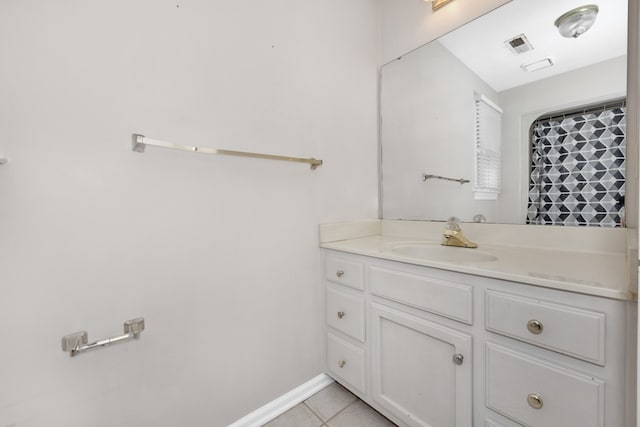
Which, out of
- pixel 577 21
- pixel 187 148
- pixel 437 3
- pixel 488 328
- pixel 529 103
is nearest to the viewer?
pixel 488 328

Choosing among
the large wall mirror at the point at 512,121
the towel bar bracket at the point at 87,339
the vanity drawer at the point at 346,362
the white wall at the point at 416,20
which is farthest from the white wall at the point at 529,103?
the towel bar bracket at the point at 87,339

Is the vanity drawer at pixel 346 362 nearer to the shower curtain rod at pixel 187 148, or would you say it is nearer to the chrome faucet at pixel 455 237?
the chrome faucet at pixel 455 237

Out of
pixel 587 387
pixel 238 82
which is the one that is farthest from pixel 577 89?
pixel 238 82

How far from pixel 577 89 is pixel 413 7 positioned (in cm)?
98

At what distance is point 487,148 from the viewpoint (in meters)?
1.33

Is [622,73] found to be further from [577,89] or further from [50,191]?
[50,191]

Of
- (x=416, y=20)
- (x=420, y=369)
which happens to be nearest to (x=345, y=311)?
(x=420, y=369)

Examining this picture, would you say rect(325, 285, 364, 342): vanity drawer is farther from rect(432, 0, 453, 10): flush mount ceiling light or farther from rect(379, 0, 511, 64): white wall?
rect(432, 0, 453, 10): flush mount ceiling light

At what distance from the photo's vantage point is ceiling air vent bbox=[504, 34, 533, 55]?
1170mm

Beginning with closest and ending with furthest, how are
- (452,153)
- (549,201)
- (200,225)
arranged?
(200,225), (549,201), (452,153)

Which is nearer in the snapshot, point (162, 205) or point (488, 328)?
point (488, 328)

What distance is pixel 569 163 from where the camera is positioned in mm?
1095

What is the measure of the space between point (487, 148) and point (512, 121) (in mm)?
152

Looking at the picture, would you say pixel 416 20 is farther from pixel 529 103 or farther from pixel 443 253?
pixel 443 253
